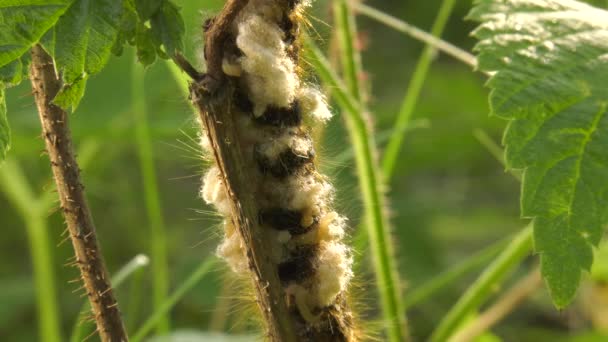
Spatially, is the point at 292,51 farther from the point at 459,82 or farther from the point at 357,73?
the point at 459,82

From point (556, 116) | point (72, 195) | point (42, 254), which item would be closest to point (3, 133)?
point (72, 195)

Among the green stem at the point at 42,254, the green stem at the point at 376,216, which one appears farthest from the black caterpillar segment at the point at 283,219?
the green stem at the point at 42,254

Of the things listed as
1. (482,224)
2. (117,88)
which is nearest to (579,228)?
(117,88)

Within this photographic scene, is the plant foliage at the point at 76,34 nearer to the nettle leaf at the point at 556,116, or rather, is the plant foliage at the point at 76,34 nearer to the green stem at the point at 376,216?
the nettle leaf at the point at 556,116

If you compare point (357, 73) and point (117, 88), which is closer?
point (357, 73)

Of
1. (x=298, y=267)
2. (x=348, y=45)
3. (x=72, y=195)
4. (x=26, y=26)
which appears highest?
(x=348, y=45)

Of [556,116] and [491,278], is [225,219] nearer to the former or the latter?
[556,116]

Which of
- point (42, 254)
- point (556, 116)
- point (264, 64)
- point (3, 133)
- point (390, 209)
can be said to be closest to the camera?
point (264, 64)

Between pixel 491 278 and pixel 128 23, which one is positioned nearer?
pixel 128 23
